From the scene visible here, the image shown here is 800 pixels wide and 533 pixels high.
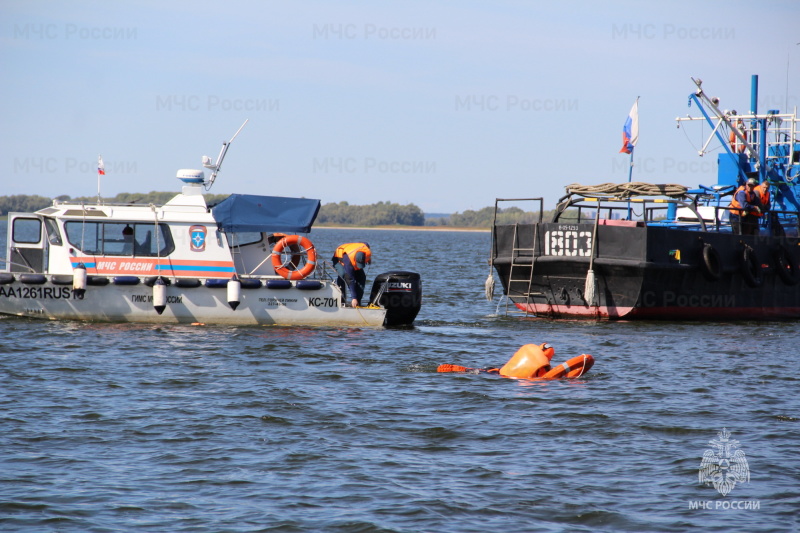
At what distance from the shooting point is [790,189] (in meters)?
26.0

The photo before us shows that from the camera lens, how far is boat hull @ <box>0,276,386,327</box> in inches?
655

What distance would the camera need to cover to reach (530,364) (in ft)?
43.3

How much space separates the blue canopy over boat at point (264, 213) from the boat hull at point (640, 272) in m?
5.49

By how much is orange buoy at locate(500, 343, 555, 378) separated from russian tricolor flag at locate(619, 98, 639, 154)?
43.5 feet

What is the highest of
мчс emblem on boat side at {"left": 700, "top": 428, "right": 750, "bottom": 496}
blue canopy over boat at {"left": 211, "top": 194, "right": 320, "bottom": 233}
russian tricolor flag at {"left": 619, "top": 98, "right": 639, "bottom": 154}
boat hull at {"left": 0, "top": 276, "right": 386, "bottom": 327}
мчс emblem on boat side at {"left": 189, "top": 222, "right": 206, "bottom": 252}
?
russian tricolor flag at {"left": 619, "top": 98, "right": 639, "bottom": 154}

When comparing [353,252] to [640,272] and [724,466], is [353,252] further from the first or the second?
[724,466]

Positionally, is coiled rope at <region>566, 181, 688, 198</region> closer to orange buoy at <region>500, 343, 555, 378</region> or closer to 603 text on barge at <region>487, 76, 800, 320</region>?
603 text on barge at <region>487, 76, 800, 320</region>

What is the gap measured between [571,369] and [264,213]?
6.98m

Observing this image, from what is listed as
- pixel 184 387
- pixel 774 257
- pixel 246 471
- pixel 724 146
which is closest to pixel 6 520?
pixel 246 471

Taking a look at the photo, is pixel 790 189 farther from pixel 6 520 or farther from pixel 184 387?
pixel 6 520

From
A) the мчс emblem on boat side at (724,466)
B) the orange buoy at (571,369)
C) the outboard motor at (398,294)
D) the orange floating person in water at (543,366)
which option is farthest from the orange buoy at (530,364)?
the outboard motor at (398,294)

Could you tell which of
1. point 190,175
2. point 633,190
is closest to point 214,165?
point 190,175

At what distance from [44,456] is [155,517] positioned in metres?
2.16

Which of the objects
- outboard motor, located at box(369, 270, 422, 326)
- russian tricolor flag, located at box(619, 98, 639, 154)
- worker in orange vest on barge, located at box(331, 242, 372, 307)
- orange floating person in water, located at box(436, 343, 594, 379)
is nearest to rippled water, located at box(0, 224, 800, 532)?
orange floating person in water, located at box(436, 343, 594, 379)
